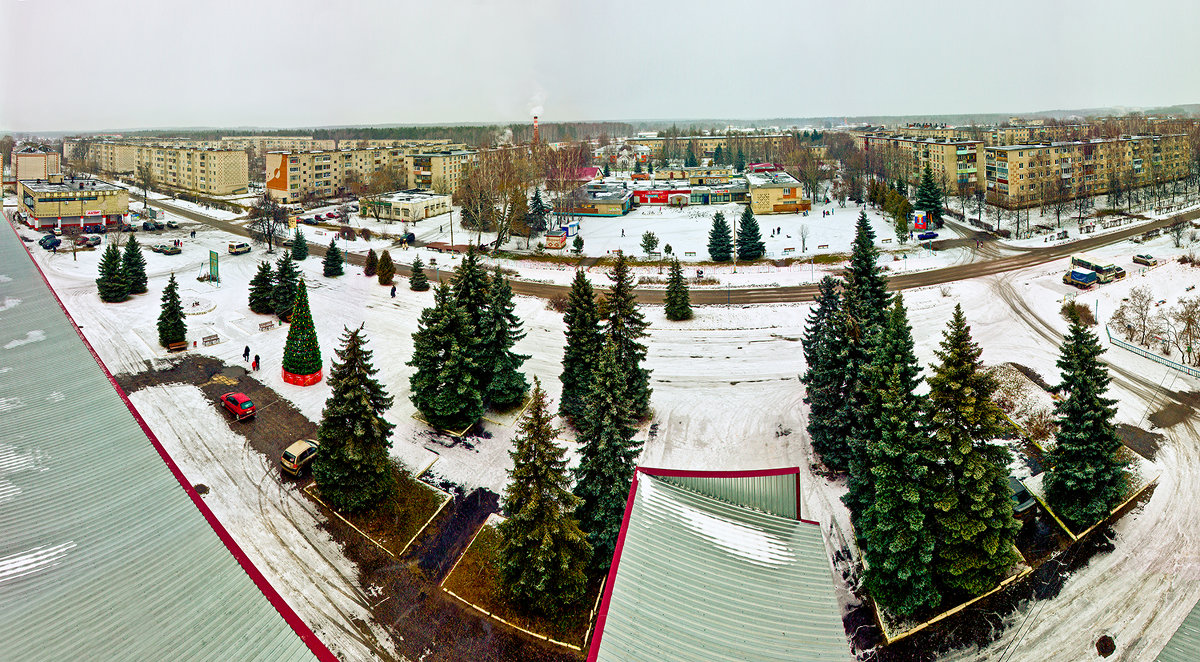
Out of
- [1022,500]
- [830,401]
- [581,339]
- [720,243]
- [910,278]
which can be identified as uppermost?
[720,243]

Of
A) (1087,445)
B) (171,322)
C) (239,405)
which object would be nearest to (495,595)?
(239,405)

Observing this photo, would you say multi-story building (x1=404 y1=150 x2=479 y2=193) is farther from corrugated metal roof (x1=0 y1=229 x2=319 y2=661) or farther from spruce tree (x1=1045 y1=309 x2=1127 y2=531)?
spruce tree (x1=1045 y1=309 x2=1127 y2=531)

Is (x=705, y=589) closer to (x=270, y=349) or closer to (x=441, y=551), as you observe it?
(x=441, y=551)

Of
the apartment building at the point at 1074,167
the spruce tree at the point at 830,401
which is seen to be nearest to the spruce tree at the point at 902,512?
the spruce tree at the point at 830,401

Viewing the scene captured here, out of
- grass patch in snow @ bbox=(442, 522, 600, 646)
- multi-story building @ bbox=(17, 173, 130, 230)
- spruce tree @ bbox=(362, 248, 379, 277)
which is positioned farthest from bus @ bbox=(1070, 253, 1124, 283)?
multi-story building @ bbox=(17, 173, 130, 230)

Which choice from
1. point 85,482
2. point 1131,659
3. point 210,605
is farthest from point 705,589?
point 85,482

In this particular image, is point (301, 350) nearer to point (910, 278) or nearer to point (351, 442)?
point (351, 442)
